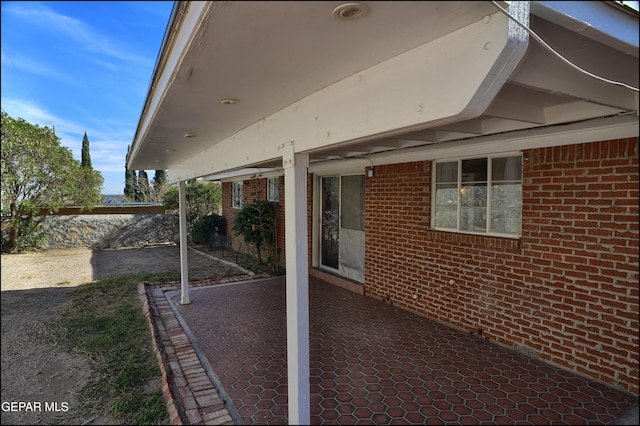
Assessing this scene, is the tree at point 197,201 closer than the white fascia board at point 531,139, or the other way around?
the white fascia board at point 531,139

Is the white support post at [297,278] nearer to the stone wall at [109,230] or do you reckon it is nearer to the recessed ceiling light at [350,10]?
the recessed ceiling light at [350,10]

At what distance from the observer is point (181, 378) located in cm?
365

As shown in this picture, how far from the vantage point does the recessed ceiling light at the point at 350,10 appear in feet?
4.41

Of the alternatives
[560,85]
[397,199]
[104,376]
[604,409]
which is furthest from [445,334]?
[104,376]

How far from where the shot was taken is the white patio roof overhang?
1.41 m

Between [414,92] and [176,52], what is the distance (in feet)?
4.21

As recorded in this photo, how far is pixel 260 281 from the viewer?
25.5ft

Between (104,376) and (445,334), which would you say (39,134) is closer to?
(104,376)

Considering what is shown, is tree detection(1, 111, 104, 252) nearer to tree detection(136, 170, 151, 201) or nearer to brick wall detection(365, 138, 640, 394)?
brick wall detection(365, 138, 640, 394)

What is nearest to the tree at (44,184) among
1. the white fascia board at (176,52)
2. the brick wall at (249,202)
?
the brick wall at (249,202)

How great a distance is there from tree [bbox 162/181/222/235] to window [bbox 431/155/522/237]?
1160 cm

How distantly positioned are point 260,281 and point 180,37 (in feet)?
21.4

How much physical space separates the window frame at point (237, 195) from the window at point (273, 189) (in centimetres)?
213

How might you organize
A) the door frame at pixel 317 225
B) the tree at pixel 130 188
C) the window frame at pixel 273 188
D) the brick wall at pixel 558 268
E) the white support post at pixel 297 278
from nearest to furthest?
1. the white support post at pixel 297 278
2. the brick wall at pixel 558 268
3. the door frame at pixel 317 225
4. the window frame at pixel 273 188
5. the tree at pixel 130 188
